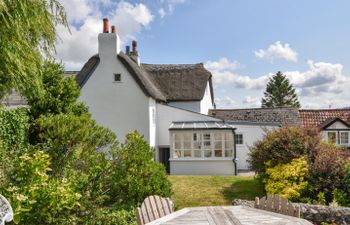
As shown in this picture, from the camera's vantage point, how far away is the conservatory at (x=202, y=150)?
1753 centimetres

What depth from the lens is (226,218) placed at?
174 inches

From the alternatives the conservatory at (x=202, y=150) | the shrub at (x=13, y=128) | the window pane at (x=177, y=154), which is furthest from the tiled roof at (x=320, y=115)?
the shrub at (x=13, y=128)

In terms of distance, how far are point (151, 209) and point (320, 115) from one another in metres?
23.8

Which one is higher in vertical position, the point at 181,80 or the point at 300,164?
the point at 181,80

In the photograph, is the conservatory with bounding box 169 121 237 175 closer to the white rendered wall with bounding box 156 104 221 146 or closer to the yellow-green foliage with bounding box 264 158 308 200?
the white rendered wall with bounding box 156 104 221 146

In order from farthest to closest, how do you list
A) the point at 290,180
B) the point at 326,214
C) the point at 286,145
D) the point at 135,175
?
the point at 286,145
the point at 290,180
the point at 326,214
the point at 135,175

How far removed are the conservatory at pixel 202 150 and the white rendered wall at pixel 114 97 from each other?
2.10 metres

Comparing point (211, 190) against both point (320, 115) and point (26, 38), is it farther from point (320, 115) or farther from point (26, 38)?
point (320, 115)

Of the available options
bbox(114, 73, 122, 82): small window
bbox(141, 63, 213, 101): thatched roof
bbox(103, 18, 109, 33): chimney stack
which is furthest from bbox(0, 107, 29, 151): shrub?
bbox(141, 63, 213, 101): thatched roof

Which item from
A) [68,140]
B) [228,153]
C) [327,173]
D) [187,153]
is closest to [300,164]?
[327,173]

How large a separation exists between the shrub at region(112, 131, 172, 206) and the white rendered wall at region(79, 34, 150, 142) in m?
10.1

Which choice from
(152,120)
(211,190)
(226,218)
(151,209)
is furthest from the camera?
(152,120)

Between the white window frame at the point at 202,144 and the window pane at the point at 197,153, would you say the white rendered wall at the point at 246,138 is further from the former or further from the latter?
the window pane at the point at 197,153

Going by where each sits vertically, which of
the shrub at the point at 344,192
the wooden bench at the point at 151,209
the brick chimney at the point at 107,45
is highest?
the brick chimney at the point at 107,45
